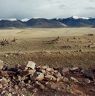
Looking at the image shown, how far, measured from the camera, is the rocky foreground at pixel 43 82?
54.5ft

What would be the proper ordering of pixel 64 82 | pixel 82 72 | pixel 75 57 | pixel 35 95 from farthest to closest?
pixel 75 57
pixel 82 72
pixel 64 82
pixel 35 95

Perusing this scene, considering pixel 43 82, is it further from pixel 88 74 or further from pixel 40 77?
pixel 88 74

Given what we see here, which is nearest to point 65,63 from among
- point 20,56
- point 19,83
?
point 20,56

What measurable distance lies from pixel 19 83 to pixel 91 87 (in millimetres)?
2875

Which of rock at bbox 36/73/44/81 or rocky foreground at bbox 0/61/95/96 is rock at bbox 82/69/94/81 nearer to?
rocky foreground at bbox 0/61/95/96

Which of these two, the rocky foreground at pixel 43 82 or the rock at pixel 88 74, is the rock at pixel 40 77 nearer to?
the rocky foreground at pixel 43 82

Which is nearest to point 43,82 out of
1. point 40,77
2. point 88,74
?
point 40,77

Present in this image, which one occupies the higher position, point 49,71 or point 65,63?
point 49,71

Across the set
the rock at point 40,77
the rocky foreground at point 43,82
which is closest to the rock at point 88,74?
the rocky foreground at point 43,82

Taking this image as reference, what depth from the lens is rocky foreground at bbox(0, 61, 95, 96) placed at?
16.6 metres

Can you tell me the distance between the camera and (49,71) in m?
18.2

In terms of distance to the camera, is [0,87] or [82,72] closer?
[0,87]

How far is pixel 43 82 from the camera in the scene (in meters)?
17.3

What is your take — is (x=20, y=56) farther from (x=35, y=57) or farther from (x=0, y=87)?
(x=0, y=87)
